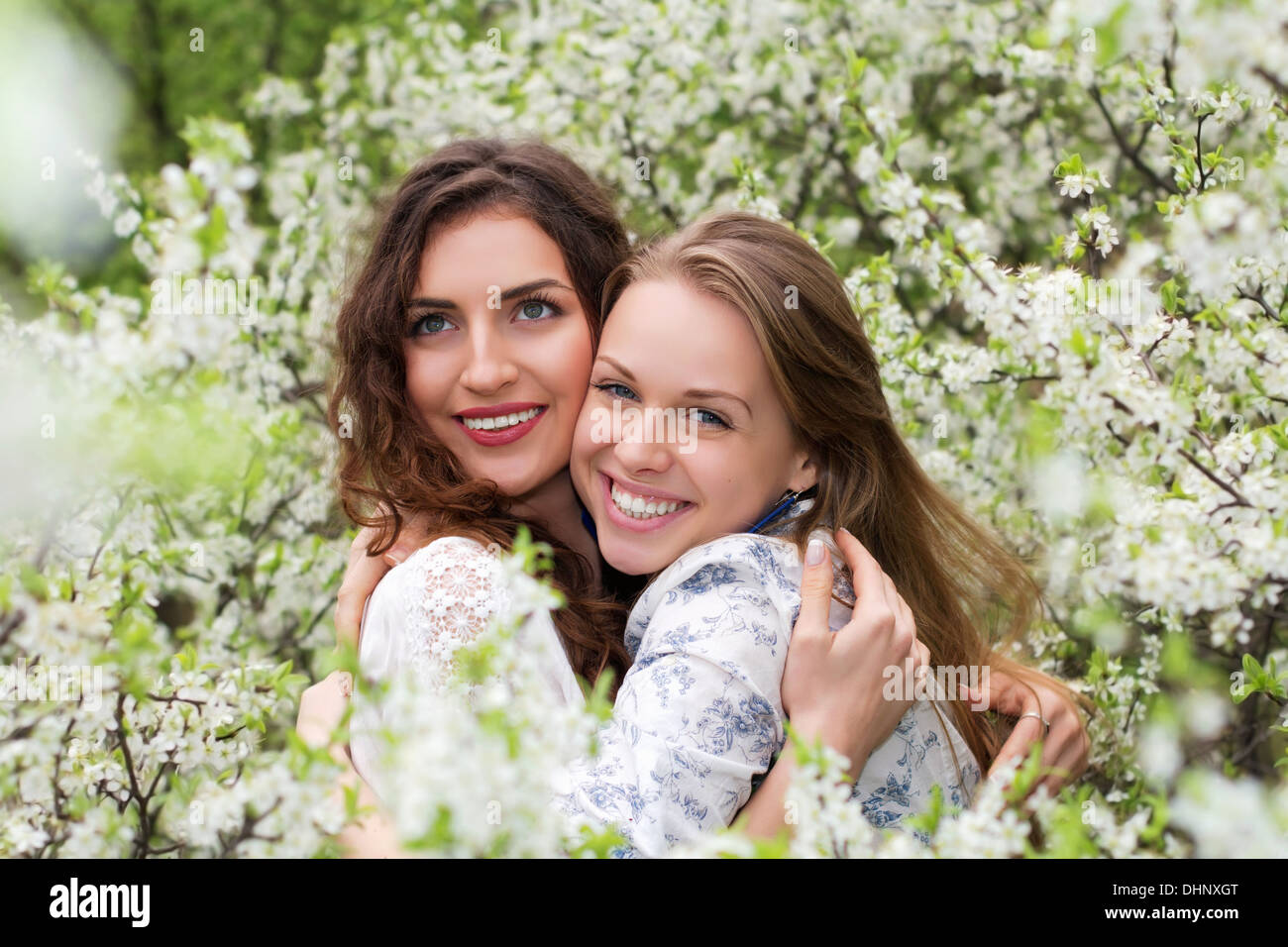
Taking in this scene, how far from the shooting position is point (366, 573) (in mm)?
2734

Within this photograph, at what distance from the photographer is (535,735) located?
1469 mm

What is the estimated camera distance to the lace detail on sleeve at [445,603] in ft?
7.15

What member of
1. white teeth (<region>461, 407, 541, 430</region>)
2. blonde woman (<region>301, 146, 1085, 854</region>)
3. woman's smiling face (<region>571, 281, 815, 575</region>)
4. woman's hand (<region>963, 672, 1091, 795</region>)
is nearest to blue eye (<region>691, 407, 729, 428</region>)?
woman's smiling face (<region>571, 281, 815, 575</region>)

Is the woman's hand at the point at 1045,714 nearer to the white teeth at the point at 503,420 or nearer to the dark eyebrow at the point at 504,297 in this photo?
the white teeth at the point at 503,420

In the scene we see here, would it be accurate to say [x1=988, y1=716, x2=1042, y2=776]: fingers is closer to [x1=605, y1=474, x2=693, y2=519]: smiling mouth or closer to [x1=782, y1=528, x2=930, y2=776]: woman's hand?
[x1=782, y1=528, x2=930, y2=776]: woman's hand

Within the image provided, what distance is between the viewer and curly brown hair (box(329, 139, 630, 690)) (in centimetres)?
275

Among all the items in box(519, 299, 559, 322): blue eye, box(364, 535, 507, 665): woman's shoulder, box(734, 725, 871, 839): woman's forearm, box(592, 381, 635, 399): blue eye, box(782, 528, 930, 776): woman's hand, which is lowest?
box(734, 725, 871, 839): woman's forearm

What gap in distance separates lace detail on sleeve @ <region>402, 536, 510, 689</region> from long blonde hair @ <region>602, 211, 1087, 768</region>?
2.35ft

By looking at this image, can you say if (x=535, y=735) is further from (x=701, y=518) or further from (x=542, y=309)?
(x=542, y=309)

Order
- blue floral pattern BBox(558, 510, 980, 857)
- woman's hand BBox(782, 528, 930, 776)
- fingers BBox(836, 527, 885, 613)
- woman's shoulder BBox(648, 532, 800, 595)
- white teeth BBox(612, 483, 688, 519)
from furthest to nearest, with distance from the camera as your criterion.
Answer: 1. white teeth BBox(612, 483, 688, 519)
2. fingers BBox(836, 527, 885, 613)
3. woman's shoulder BBox(648, 532, 800, 595)
4. woman's hand BBox(782, 528, 930, 776)
5. blue floral pattern BBox(558, 510, 980, 857)

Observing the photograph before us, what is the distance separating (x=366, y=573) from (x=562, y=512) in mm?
617

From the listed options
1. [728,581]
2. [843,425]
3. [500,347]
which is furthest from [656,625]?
[500,347]

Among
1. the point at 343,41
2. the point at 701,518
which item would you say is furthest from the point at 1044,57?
the point at 343,41

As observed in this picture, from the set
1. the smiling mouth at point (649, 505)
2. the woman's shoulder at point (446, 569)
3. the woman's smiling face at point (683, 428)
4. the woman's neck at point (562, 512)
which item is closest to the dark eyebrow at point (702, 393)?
the woman's smiling face at point (683, 428)
